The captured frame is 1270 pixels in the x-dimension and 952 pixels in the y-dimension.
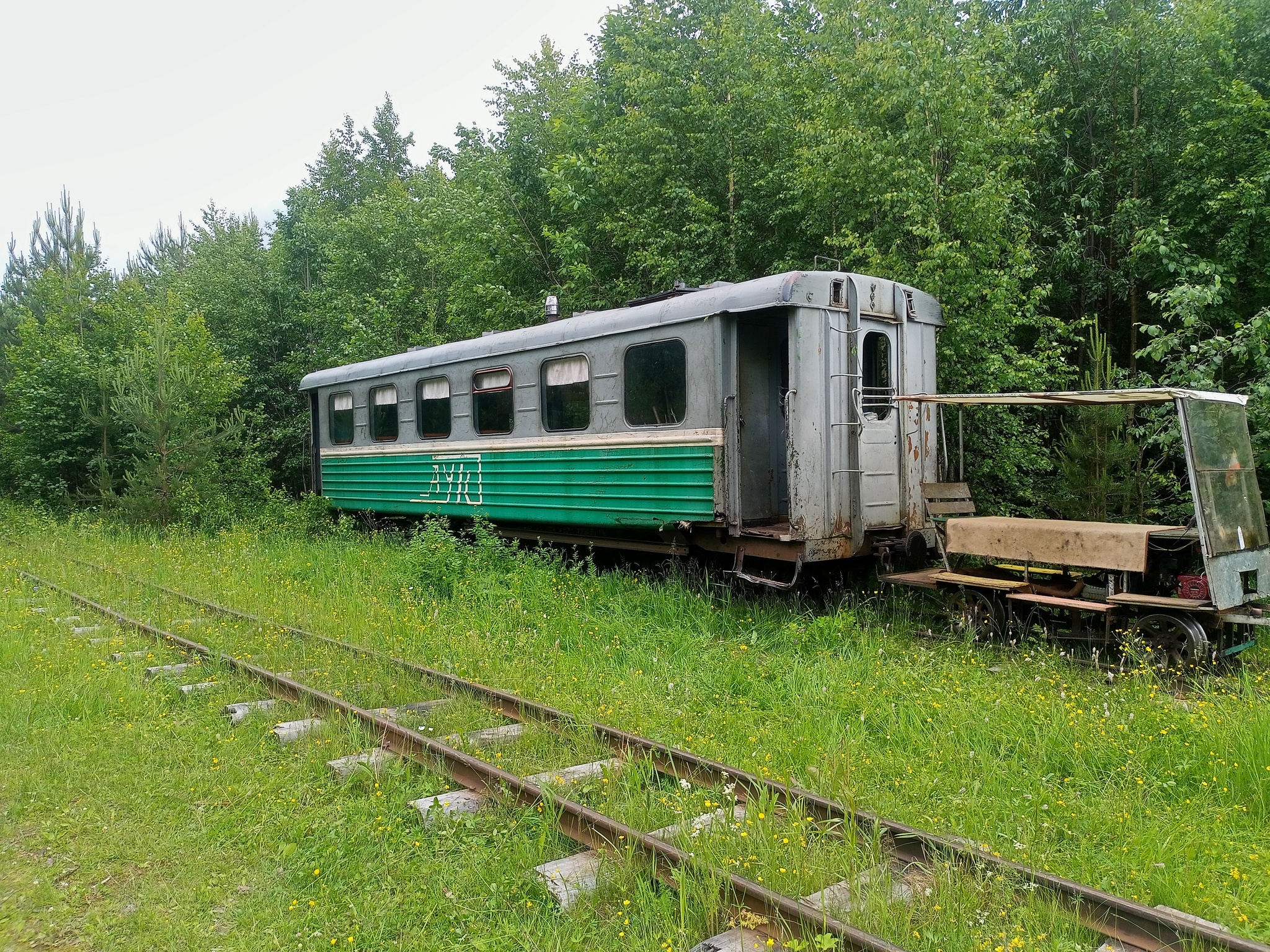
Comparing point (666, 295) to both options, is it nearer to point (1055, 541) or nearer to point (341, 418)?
point (1055, 541)

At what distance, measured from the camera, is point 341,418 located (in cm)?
1487

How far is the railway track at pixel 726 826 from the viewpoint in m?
3.16

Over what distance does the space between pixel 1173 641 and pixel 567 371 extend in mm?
6363

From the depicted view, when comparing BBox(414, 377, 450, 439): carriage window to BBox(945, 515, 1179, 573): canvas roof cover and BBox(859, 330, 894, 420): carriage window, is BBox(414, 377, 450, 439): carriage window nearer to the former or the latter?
BBox(859, 330, 894, 420): carriage window

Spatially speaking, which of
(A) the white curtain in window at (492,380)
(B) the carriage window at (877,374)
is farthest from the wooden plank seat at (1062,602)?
(A) the white curtain in window at (492,380)

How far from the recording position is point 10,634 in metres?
7.99

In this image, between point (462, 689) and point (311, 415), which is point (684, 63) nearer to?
point (311, 415)

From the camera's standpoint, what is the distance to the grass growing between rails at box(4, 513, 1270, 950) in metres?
3.79

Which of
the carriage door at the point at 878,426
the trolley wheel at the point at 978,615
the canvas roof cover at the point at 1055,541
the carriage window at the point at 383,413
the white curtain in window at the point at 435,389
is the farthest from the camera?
the carriage window at the point at 383,413

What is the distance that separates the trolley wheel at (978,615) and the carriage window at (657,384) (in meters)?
3.06

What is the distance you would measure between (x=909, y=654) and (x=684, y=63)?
1243cm

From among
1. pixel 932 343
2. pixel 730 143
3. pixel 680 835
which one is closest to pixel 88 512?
pixel 730 143

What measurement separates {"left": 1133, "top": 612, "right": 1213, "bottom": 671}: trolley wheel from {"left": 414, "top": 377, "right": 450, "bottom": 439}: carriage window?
8609 millimetres

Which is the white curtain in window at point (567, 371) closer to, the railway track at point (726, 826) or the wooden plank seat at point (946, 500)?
the wooden plank seat at point (946, 500)
